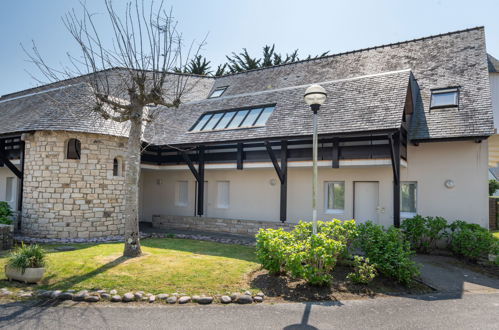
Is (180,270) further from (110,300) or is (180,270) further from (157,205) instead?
(157,205)

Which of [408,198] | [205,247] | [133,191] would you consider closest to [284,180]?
[205,247]

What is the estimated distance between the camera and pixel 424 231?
37.2 feet

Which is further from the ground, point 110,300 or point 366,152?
point 366,152

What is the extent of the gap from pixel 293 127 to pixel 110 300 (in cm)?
872

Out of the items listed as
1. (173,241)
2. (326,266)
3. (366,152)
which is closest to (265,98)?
(366,152)

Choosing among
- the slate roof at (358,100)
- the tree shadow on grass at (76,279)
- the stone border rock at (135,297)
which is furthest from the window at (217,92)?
the stone border rock at (135,297)

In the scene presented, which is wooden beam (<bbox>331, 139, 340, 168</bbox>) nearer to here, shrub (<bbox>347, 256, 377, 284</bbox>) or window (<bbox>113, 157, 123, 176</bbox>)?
shrub (<bbox>347, 256, 377, 284</bbox>)

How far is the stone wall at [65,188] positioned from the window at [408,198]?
1091 cm

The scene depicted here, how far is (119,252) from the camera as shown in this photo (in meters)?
10.4

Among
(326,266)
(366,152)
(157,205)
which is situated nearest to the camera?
(326,266)

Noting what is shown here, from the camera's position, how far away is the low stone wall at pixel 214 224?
1425 cm

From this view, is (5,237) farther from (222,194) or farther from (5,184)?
(222,194)

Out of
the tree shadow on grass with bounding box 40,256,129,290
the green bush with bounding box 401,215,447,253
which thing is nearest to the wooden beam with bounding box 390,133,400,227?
the green bush with bounding box 401,215,447,253

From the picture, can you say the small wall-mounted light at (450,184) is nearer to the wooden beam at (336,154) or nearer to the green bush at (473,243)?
the green bush at (473,243)
